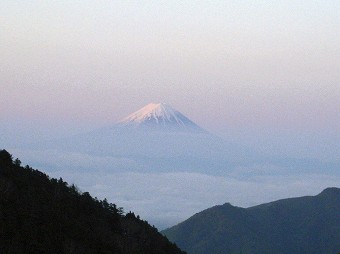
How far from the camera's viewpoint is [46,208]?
56.2 meters

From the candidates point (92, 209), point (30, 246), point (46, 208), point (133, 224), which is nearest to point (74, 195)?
point (92, 209)

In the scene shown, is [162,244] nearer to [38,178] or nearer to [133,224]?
[133,224]

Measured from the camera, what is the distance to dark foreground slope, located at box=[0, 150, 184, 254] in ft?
159

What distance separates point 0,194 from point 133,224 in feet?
58.3

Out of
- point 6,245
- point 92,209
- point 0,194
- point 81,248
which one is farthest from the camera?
point 92,209

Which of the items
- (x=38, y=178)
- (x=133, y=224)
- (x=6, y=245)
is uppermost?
(x=38, y=178)

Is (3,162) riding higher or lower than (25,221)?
higher

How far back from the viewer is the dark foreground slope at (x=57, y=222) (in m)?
48.6

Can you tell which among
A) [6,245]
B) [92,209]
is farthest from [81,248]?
[92,209]

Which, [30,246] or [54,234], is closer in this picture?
[30,246]

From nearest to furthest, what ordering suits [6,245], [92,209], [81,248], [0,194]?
[6,245] → [81,248] → [0,194] → [92,209]

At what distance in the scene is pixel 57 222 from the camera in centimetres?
5434

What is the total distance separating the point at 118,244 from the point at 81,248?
23.9ft

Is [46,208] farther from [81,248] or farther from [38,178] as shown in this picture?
[38,178]
